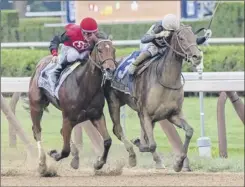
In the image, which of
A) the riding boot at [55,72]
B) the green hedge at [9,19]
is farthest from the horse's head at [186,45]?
the green hedge at [9,19]

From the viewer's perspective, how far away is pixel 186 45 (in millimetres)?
9797

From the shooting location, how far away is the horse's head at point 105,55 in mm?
9789

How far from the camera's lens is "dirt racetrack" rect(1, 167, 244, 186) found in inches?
374

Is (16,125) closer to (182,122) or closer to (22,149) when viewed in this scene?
(22,149)

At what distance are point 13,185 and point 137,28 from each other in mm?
14350

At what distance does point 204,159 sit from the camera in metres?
11.4

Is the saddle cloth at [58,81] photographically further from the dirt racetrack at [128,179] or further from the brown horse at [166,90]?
the dirt racetrack at [128,179]

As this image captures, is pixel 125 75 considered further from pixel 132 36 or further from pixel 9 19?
pixel 9 19

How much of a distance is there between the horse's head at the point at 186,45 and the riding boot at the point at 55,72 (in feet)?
3.86

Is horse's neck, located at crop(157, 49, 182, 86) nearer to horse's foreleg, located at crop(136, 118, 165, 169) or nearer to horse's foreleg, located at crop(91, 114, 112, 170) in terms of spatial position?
horse's foreleg, located at crop(136, 118, 165, 169)

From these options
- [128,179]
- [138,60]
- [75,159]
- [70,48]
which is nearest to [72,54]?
[70,48]

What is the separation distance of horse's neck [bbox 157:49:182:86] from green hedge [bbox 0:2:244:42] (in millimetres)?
13113

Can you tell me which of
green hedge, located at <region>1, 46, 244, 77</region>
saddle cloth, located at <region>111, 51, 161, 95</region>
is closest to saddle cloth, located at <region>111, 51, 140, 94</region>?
saddle cloth, located at <region>111, 51, 161, 95</region>

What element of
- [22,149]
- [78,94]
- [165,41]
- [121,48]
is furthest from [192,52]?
[121,48]
